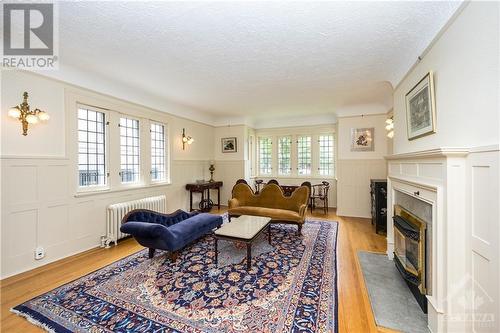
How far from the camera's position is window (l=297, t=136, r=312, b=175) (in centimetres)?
696

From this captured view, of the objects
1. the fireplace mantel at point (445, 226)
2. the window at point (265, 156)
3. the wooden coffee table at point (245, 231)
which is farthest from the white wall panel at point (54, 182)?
the window at point (265, 156)

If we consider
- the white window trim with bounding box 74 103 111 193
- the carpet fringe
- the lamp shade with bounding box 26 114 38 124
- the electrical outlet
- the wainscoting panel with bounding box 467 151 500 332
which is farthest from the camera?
the white window trim with bounding box 74 103 111 193

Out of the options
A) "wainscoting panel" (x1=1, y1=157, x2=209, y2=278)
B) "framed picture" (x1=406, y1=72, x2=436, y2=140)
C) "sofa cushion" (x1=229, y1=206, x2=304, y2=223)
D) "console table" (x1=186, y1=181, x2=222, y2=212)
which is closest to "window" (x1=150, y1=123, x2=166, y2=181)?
"console table" (x1=186, y1=181, x2=222, y2=212)

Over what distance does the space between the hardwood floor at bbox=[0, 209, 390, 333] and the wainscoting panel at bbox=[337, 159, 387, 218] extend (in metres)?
1.52

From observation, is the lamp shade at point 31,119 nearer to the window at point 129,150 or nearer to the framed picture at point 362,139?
the window at point 129,150

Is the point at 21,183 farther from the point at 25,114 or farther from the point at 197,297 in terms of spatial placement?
the point at 197,297

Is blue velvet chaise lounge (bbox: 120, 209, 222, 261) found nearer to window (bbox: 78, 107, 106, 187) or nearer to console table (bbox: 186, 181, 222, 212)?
window (bbox: 78, 107, 106, 187)

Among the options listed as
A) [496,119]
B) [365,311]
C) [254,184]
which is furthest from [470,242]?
[254,184]

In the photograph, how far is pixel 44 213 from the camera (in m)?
3.01

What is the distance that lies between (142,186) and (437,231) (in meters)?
4.80

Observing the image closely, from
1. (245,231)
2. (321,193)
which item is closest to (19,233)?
(245,231)

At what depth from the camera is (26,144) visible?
283cm

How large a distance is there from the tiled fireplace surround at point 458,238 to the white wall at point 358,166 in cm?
400

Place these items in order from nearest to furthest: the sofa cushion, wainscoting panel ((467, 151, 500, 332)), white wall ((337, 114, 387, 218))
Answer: wainscoting panel ((467, 151, 500, 332)) → the sofa cushion → white wall ((337, 114, 387, 218))
